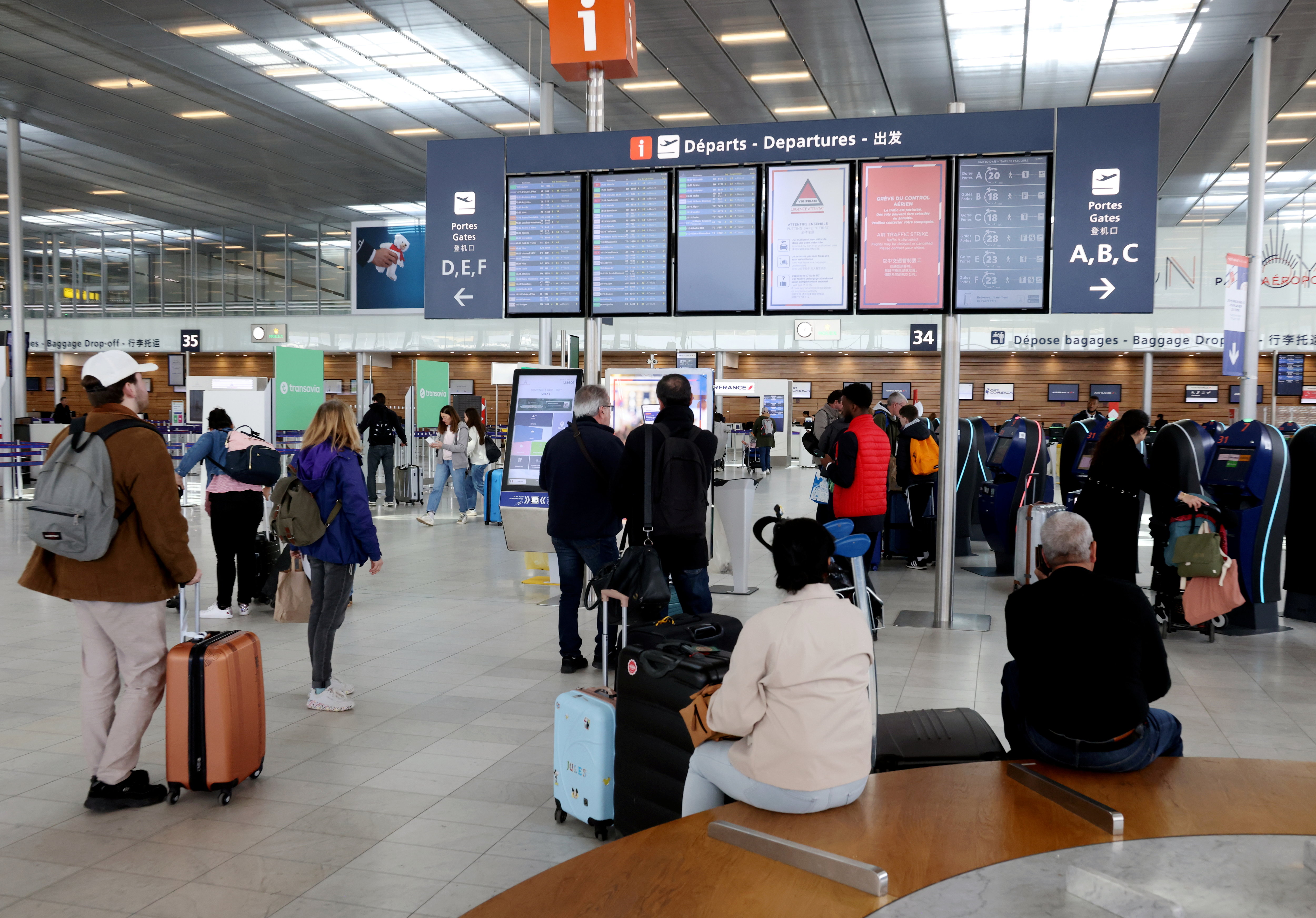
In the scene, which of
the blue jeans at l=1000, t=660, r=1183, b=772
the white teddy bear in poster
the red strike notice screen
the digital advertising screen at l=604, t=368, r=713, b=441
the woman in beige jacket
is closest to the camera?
the woman in beige jacket

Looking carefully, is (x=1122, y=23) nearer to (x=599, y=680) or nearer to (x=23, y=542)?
(x=599, y=680)

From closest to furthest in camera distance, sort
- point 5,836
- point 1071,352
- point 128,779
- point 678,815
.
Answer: point 678,815 → point 5,836 → point 128,779 → point 1071,352

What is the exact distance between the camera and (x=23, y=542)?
1041 cm

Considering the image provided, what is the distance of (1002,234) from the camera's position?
240 inches

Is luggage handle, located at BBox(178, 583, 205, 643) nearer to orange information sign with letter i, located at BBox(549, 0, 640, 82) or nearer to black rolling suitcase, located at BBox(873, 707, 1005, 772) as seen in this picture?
black rolling suitcase, located at BBox(873, 707, 1005, 772)

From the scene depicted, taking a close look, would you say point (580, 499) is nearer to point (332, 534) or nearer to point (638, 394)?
point (332, 534)

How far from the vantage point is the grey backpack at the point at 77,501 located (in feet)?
10.5

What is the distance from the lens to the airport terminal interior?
96.2 inches

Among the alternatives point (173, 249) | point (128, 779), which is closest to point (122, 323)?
point (173, 249)

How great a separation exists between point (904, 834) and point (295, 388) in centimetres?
1000

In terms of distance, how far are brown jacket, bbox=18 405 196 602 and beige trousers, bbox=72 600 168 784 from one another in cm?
7

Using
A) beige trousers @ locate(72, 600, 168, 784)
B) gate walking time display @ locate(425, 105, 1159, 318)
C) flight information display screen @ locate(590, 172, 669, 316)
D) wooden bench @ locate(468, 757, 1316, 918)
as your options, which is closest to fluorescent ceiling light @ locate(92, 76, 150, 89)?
gate walking time display @ locate(425, 105, 1159, 318)

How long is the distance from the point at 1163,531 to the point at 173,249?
87.7 ft

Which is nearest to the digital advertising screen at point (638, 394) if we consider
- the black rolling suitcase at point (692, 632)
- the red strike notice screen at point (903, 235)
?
the red strike notice screen at point (903, 235)
